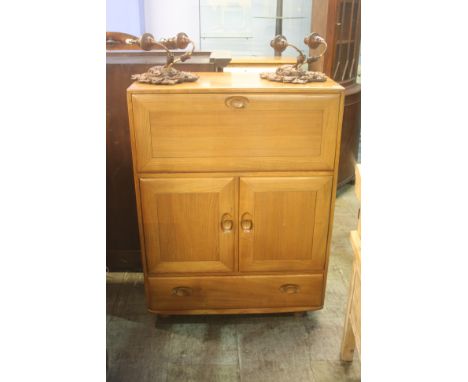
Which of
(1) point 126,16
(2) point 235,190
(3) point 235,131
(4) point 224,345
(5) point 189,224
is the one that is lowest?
(4) point 224,345

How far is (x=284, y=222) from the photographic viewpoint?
4.96 ft

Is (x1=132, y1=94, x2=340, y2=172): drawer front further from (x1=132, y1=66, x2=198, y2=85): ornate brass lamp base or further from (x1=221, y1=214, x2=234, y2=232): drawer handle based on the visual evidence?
(x1=221, y1=214, x2=234, y2=232): drawer handle

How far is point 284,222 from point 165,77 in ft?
2.14

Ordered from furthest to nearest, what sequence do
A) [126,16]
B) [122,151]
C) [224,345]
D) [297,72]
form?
1. [126,16]
2. [122,151]
3. [224,345]
4. [297,72]

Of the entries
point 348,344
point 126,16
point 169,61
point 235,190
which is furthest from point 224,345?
point 126,16

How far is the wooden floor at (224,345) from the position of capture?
4.80ft

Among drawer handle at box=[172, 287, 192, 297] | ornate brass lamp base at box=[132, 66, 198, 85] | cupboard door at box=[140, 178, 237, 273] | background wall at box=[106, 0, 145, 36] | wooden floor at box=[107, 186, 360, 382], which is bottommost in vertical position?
wooden floor at box=[107, 186, 360, 382]

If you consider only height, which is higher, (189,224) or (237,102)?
(237,102)

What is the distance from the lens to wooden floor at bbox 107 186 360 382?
1.46 m

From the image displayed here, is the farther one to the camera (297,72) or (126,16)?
(126,16)

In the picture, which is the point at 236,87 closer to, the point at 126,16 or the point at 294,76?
the point at 294,76

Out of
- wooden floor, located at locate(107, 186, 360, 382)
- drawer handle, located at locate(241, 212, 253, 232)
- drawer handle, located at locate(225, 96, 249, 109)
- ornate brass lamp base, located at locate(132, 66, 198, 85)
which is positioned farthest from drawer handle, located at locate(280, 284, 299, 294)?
ornate brass lamp base, located at locate(132, 66, 198, 85)
